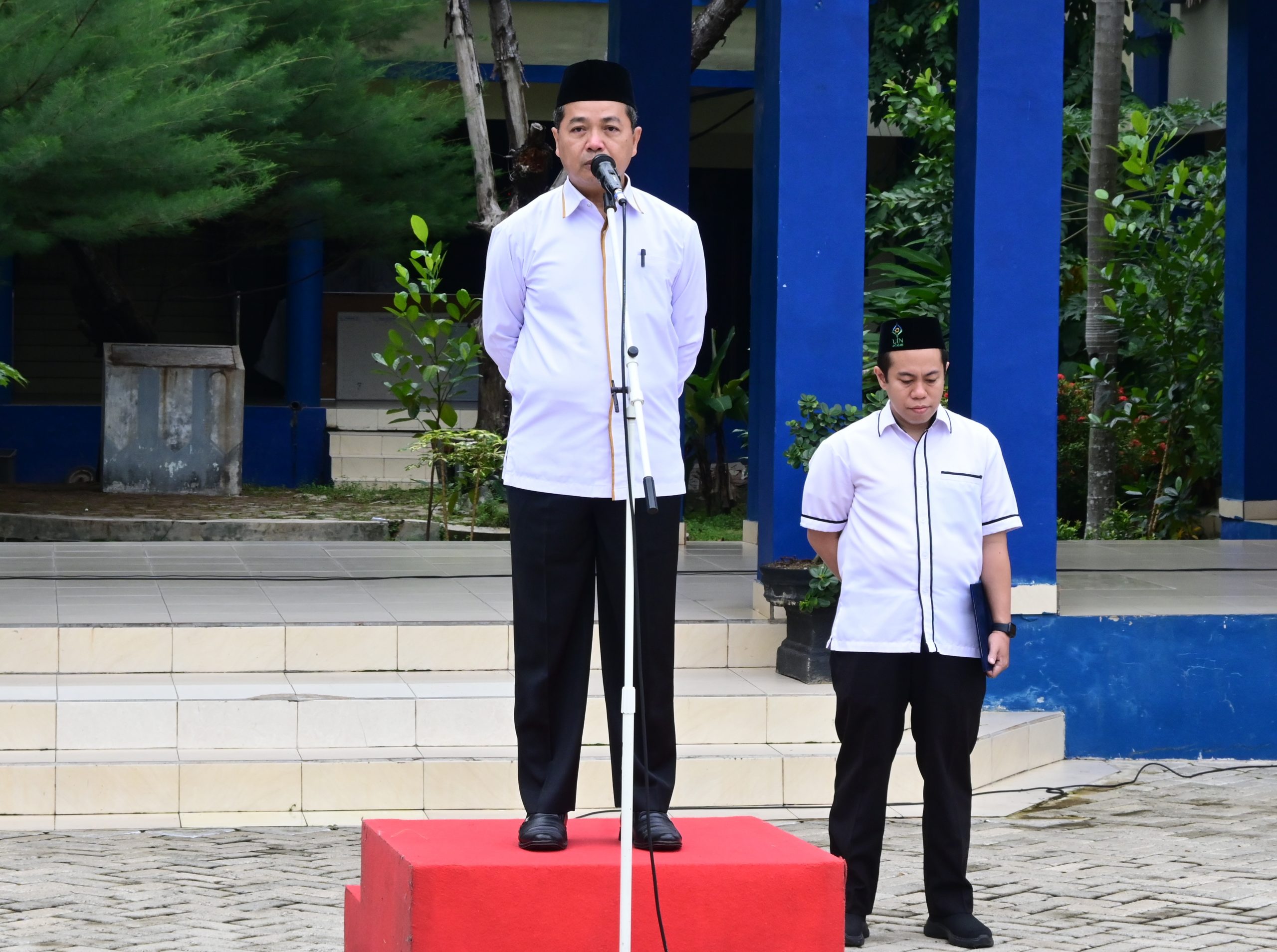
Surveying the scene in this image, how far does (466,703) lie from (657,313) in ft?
8.86

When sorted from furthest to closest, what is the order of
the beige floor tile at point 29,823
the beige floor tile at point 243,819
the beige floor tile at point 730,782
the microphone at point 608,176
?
1. the beige floor tile at point 730,782
2. the beige floor tile at point 243,819
3. the beige floor tile at point 29,823
4. the microphone at point 608,176

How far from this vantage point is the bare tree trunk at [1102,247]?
9875 mm

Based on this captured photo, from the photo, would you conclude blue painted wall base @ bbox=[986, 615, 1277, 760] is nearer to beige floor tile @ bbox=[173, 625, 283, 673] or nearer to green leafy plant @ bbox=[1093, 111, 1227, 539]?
beige floor tile @ bbox=[173, 625, 283, 673]

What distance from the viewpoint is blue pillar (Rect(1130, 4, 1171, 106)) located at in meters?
14.1

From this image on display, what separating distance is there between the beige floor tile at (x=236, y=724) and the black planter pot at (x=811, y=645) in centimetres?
181

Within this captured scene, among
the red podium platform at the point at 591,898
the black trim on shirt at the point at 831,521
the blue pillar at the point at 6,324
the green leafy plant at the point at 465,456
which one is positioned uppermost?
the blue pillar at the point at 6,324

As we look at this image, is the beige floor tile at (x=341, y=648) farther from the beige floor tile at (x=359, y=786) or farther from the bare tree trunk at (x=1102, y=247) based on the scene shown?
the bare tree trunk at (x=1102, y=247)

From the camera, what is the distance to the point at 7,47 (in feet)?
31.3

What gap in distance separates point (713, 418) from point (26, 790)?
22.4 ft

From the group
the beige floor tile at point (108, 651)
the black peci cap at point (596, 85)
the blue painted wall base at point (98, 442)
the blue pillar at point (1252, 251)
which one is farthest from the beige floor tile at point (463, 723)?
the blue painted wall base at point (98, 442)

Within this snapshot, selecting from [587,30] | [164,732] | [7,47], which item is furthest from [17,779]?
[587,30]

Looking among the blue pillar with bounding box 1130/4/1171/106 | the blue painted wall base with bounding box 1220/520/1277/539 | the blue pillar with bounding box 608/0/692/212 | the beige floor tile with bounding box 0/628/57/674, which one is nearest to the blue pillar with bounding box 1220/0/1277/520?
the blue painted wall base with bounding box 1220/520/1277/539

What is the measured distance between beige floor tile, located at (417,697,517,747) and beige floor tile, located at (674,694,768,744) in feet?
1.95

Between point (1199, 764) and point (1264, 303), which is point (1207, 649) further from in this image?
point (1264, 303)
